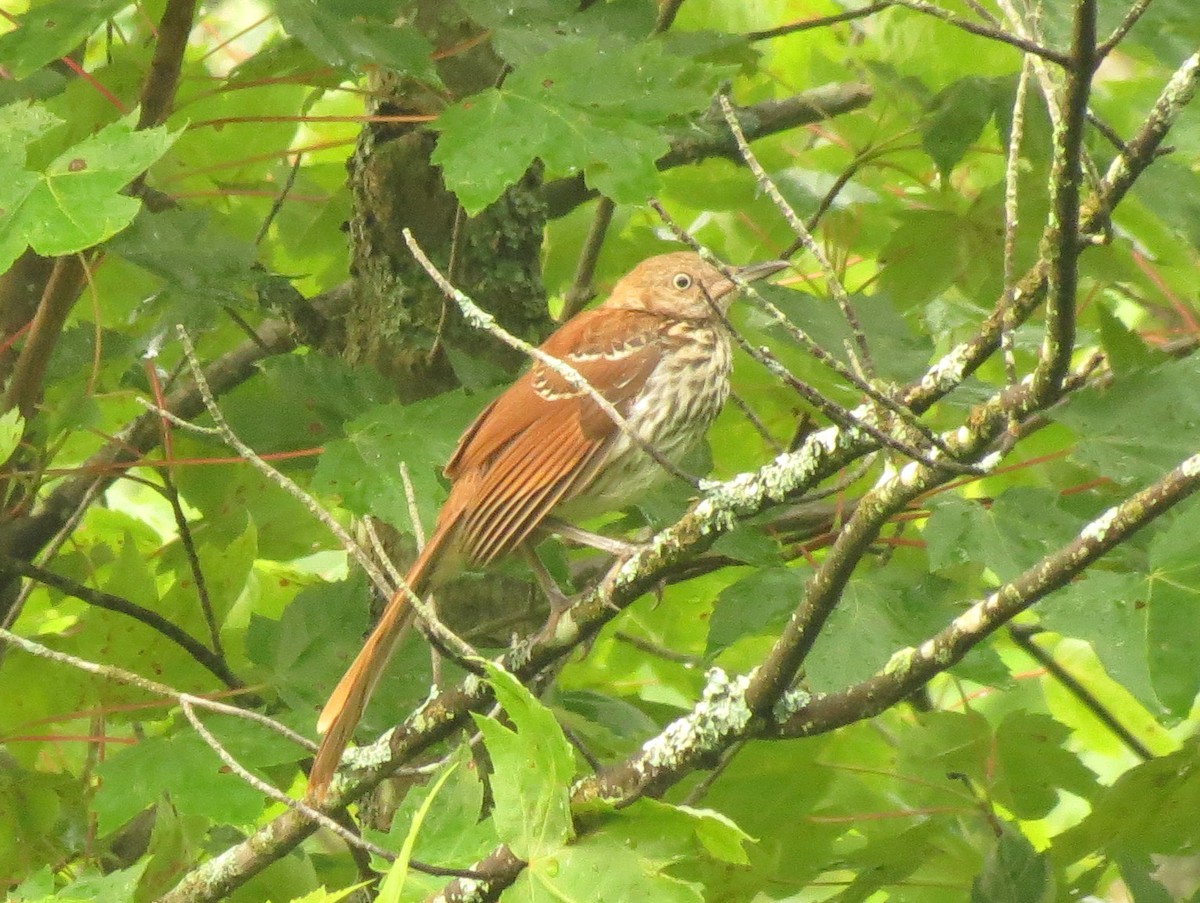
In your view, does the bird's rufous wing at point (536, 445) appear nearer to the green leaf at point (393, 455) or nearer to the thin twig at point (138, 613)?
the green leaf at point (393, 455)

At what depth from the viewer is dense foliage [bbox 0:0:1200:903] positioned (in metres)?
1.89

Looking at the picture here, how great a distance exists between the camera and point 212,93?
9.32 ft

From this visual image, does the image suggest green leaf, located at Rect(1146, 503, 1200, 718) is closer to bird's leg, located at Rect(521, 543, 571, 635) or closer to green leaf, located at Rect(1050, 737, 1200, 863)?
green leaf, located at Rect(1050, 737, 1200, 863)

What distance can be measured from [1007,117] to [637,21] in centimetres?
78

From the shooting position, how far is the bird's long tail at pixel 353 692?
2.71 metres

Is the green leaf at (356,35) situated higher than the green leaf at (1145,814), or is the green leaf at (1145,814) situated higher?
the green leaf at (356,35)

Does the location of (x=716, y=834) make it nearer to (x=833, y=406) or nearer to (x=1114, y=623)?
(x=833, y=406)

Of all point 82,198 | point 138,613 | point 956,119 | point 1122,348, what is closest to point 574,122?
point 82,198

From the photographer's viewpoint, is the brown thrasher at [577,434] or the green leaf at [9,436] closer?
the green leaf at [9,436]

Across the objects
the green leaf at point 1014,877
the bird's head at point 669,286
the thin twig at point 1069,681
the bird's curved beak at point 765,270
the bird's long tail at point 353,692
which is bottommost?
the thin twig at point 1069,681

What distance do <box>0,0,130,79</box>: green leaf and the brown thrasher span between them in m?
1.05

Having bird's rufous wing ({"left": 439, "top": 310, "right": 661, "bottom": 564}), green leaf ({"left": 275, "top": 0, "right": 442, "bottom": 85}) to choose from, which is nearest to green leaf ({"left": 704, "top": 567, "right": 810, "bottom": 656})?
bird's rufous wing ({"left": 439, "top": 310, "right": 661, "bottom": 564})

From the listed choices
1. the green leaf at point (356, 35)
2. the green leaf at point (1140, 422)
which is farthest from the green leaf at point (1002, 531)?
the green leaf at point (356, 35)

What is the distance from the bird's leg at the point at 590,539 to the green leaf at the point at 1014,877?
968mm
